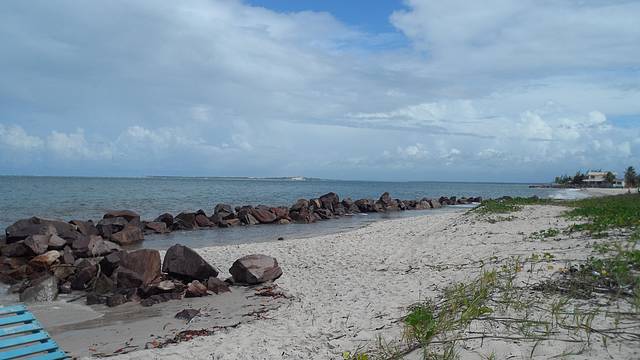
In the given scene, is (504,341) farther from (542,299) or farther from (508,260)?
(508,260)

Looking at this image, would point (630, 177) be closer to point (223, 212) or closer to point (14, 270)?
point (223, 212)

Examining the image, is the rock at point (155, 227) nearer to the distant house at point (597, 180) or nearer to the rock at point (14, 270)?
the rock at point (14, 270)

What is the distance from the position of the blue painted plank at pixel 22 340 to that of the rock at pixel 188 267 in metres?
4.51

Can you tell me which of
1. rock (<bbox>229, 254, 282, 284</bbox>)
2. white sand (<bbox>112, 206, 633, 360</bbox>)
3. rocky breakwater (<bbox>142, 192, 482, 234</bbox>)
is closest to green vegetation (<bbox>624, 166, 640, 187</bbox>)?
rocky breakwater (<bbox>142, 192, 482, 234</bbox>)

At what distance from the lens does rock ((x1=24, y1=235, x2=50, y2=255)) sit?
42.1ft

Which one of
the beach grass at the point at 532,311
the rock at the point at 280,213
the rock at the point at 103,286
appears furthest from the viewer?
the rock at the point at 280,213

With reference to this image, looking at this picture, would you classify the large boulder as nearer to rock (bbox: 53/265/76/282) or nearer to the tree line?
rock (bbox: 53/265/76/282)

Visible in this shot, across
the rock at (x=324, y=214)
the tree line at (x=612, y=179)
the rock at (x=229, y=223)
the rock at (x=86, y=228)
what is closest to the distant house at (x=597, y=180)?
the tree line at (x=612, y=179)

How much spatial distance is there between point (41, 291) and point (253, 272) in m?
3.98

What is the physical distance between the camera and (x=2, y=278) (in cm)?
1121

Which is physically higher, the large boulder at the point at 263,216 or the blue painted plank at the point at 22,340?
the blue painted plank at the point at 22,340

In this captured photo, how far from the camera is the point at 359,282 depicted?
8633mm

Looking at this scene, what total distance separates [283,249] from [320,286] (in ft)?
16.8

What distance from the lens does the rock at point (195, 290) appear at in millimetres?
8766
